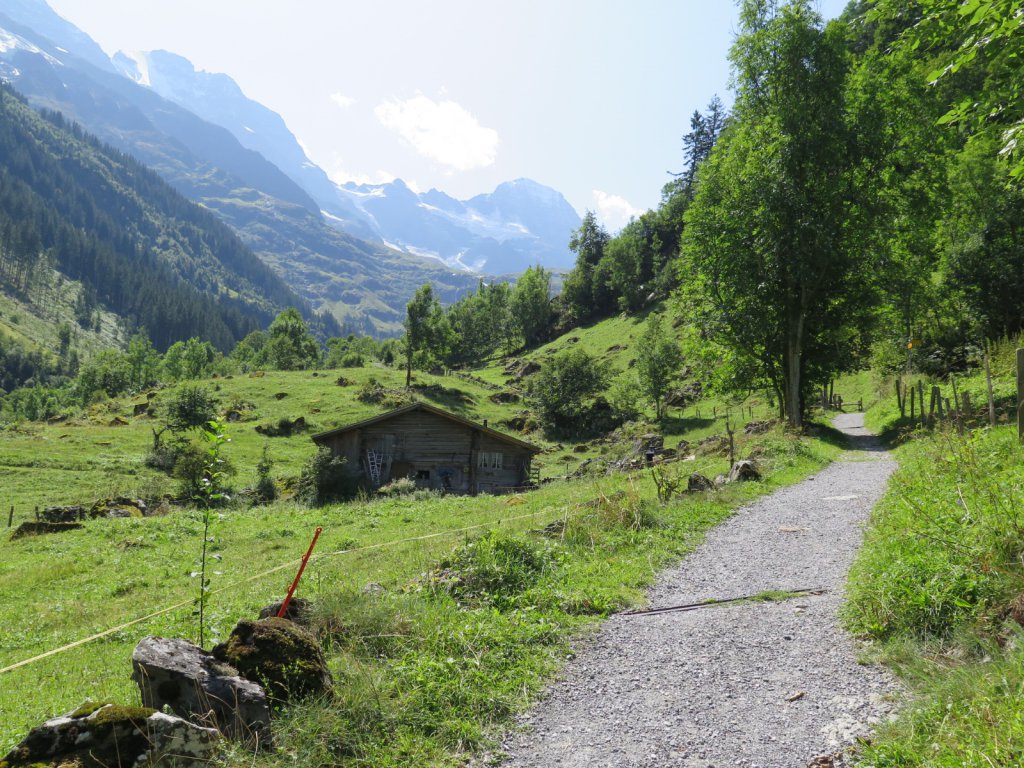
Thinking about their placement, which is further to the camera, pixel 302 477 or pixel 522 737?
pixel 302 477

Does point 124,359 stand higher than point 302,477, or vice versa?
point 124,359

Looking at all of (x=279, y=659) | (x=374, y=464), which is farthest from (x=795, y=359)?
(x=374, y=464)

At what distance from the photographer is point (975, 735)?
395cm

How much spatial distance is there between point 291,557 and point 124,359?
118 m

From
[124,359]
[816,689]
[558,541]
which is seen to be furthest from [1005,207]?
[124,359]

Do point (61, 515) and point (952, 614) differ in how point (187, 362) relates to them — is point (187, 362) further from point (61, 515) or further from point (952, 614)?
point (952, 614)

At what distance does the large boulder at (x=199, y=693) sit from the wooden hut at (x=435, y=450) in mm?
32460

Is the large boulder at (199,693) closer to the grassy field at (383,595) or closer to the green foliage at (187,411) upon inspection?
the grassy field at (383,595)

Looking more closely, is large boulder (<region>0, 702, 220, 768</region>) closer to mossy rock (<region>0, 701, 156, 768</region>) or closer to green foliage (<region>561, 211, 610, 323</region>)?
mossy rock (<region>0, 701, 156, 768</region>)

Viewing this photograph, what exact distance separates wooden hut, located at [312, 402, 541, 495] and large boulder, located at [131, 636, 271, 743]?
3246 centimetres

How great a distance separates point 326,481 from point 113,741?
32.3 metres

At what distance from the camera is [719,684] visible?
19.6 ft

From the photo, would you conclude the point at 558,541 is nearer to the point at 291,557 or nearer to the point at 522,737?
the point at 522,737

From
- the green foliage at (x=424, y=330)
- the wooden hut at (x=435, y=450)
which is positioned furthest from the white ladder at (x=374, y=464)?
the green foliage at (x=424, y=330)
